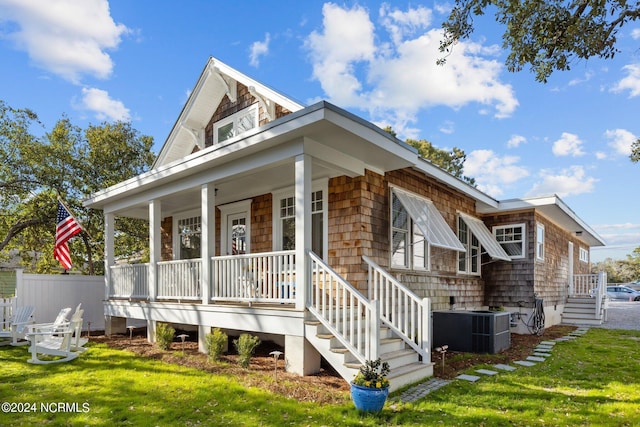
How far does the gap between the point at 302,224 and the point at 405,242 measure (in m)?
3.40

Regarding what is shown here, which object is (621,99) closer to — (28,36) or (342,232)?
(342,232)

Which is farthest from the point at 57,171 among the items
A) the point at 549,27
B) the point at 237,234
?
the point at 549,27

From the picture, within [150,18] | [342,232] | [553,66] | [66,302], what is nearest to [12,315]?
[66,302]

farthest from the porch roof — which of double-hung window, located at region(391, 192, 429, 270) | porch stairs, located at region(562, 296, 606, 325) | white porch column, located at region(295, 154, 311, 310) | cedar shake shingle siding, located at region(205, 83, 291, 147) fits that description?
porch stairs, located at region(562, 296, 606, 325)

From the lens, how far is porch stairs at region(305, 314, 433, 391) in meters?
5.51

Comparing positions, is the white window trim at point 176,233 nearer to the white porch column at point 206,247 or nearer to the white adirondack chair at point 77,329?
the white adirondack chair at point 77,329

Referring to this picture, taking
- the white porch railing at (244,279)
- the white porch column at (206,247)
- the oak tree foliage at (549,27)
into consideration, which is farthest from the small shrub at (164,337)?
the oak tree foliage at (549,27)

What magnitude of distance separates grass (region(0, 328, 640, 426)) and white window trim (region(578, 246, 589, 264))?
15.0m

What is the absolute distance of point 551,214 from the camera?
43.6 feet

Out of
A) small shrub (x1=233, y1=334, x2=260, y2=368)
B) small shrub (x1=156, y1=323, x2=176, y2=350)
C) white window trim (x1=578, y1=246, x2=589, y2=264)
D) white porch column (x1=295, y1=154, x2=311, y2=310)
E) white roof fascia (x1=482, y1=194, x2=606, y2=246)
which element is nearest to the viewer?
white porch column (x1=295, y1=154, x2=311, y2=310)

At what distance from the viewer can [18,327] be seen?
30.2 feet

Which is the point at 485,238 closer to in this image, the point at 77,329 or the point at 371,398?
the point at 371,398

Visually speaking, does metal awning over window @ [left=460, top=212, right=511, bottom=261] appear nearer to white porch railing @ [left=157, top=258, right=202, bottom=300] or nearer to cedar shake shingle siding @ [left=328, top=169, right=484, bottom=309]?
cedar shake shingle siding @ [left=328, top=169, right=484, bottom=309]

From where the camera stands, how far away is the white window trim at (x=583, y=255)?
20219 mm
